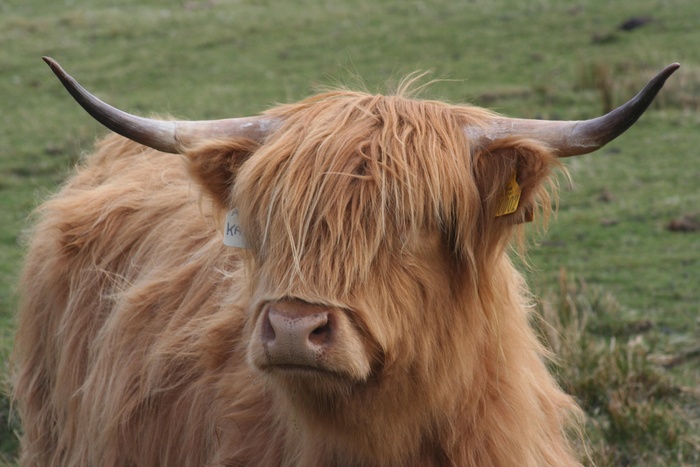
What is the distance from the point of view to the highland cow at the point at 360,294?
2.33 meters

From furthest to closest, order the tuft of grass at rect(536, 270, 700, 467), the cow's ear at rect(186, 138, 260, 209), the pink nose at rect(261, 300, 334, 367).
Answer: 1. the tuft of grass at rect(536, 270, 700, 467)
2. the cow's ear at rect(186, 138, 260, 209)
3. the pink nose at rect(261, 300, 334, 367)

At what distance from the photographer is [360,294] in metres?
2.33

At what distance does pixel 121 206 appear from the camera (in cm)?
376

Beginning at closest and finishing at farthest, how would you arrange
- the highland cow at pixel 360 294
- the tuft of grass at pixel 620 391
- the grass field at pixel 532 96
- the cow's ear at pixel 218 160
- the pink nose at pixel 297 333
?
the pink nose at pixel 297 333 → the highland cow at pixel 360 294 → the cow's ear at pixel 218 160 → the tuft of grass at pixel 620 391 → the grass field at pixel 532 96

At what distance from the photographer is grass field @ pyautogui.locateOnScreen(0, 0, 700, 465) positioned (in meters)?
4.45

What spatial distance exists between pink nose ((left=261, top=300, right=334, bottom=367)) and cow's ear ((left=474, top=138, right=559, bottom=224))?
531 mm

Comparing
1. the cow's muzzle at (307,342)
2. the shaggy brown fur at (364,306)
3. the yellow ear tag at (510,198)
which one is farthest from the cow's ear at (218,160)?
the yellow ear tag at (510,198)

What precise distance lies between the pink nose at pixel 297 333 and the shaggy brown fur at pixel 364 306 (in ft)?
0.13

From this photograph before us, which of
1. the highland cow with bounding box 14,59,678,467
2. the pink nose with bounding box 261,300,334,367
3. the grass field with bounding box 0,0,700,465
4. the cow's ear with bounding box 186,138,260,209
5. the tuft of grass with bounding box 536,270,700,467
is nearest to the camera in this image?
the pink nose with bounding box 261,300,334,367

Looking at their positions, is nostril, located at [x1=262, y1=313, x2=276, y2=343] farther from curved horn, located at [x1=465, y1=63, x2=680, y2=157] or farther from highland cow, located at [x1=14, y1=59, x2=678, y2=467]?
curved horn, located at [x1=465, y1=63, x2=680, y2=157]

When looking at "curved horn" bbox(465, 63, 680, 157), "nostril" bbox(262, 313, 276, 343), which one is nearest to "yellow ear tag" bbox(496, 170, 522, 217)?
"curved horn" bbox(465, 63, 680, 157)

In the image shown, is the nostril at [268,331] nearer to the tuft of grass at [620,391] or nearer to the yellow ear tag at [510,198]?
the yellow ear tag at [510,198]

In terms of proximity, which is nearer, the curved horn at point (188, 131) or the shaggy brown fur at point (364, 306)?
the shaggy brown fur at point (364, 306)

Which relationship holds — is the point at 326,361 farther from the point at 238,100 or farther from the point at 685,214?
the point at 238,100
